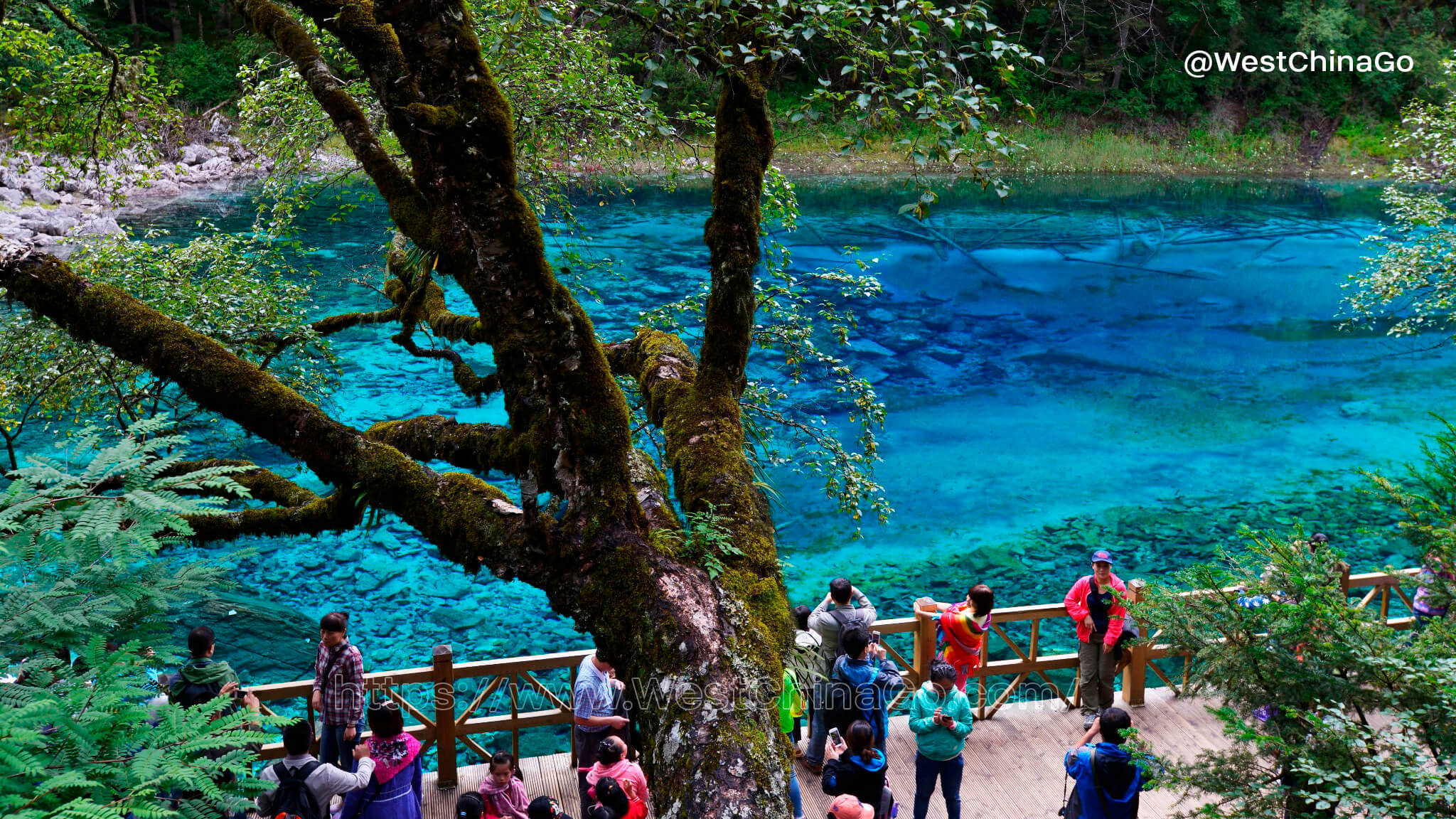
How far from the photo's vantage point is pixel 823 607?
6727mm

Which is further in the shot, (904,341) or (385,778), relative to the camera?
(904,341)

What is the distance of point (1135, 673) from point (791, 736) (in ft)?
9.82

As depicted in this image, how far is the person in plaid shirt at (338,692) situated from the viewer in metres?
5.97

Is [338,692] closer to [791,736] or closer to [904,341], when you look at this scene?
[791,736]

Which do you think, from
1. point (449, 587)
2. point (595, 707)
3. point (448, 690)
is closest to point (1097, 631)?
point (595, 707)

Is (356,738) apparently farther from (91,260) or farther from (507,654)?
(507,654)

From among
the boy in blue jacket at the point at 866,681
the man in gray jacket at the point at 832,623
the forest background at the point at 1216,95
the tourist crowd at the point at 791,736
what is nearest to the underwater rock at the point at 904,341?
the forest background at the point at 1216,95

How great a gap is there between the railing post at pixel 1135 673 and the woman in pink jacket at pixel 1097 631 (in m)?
0.21

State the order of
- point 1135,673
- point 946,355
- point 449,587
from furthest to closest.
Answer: point 946,355, point 449,587, point 1135,673

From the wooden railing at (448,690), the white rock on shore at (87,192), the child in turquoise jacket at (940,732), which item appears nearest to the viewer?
the child in turquoise jacket at (940,732)

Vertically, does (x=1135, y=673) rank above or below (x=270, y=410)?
below

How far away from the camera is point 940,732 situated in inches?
228

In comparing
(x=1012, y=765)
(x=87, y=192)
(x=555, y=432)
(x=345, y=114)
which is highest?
(x=345, y=114)

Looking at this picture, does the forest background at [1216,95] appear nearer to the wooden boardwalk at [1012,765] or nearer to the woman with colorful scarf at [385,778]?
the wooden boardwalk at [1012,765]
